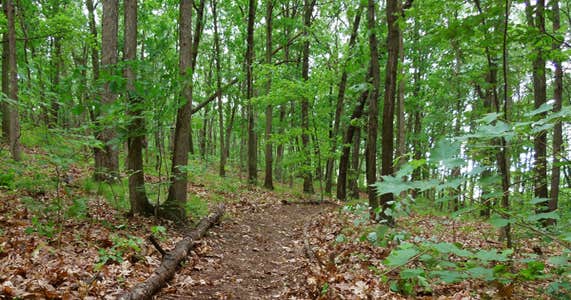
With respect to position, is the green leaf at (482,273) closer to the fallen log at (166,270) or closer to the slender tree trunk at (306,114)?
the fallen log at (166,270)

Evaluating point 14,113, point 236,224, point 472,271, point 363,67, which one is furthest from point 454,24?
point 363,67

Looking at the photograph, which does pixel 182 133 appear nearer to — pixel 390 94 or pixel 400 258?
pixel 390 94

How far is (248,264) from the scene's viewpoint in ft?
19.6

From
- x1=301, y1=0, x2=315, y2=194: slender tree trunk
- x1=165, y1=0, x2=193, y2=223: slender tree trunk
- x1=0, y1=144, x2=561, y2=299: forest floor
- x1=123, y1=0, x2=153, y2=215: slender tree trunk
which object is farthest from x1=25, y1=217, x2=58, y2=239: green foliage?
x1=301, y1=0, x2=315, y2=194: slender tree trunk

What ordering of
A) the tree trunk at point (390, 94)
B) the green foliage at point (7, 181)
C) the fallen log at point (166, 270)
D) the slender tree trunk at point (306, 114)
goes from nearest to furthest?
the fallen log at point (166, 270) → the green foliage at point (7, 181) → the tree trunk at point (390, 94) → the slender tree trunk at point (306, 114)

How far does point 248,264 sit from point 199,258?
885 millimetres

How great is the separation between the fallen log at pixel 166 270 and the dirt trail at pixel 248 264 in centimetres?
14

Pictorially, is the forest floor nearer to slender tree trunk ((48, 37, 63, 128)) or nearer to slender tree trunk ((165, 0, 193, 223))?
slender tree trunk ((165, 0, 193, 223))

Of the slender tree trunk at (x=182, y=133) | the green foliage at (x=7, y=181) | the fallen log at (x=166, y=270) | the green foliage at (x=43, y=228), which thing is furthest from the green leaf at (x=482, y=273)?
the green foliage at (x=7, y=181)

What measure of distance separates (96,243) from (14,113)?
5.53 meters

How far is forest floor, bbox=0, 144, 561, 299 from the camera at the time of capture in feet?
12.5

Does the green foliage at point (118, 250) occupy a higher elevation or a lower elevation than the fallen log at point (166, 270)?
higher

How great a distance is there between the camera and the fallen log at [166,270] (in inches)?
150

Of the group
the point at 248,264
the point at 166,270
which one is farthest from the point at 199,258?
the point at 166,270
